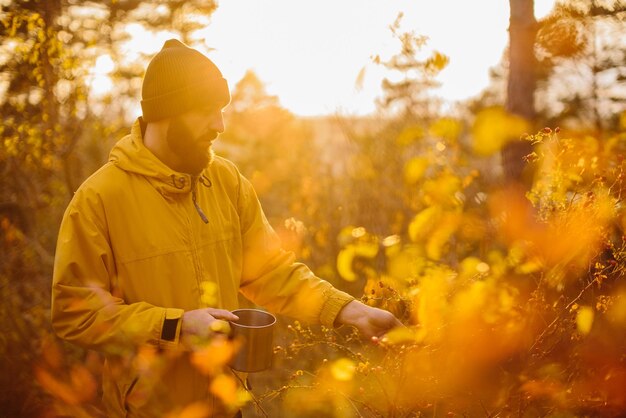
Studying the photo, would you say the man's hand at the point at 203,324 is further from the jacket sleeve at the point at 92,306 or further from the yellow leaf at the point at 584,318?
the yellow leaf at the point at 584,318

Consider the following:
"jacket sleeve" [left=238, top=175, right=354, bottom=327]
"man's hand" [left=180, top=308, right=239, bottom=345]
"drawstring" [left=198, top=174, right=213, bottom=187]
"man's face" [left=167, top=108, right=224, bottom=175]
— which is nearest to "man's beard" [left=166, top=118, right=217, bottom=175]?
"man's face" [left=167, top=108, right=224, bottom=175]

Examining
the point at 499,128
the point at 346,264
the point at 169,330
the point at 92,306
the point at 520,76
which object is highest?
the point at 520,76

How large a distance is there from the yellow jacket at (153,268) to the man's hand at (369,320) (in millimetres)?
60

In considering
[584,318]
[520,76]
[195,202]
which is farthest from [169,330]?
[520,76]

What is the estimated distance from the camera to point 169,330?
6.64ft

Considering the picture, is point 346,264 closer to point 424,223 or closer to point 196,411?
point 424,223

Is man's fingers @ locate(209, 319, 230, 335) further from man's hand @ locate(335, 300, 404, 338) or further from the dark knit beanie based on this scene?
the dark knit beanie

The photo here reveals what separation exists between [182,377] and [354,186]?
14.9 ft

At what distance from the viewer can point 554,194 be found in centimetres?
244

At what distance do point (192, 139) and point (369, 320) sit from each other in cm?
104

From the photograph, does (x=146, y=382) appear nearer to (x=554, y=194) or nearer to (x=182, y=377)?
(x=182, y=377)

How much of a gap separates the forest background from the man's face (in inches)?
31.3

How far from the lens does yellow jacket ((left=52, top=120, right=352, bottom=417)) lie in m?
2.04

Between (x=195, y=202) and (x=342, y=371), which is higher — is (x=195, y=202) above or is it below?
above
